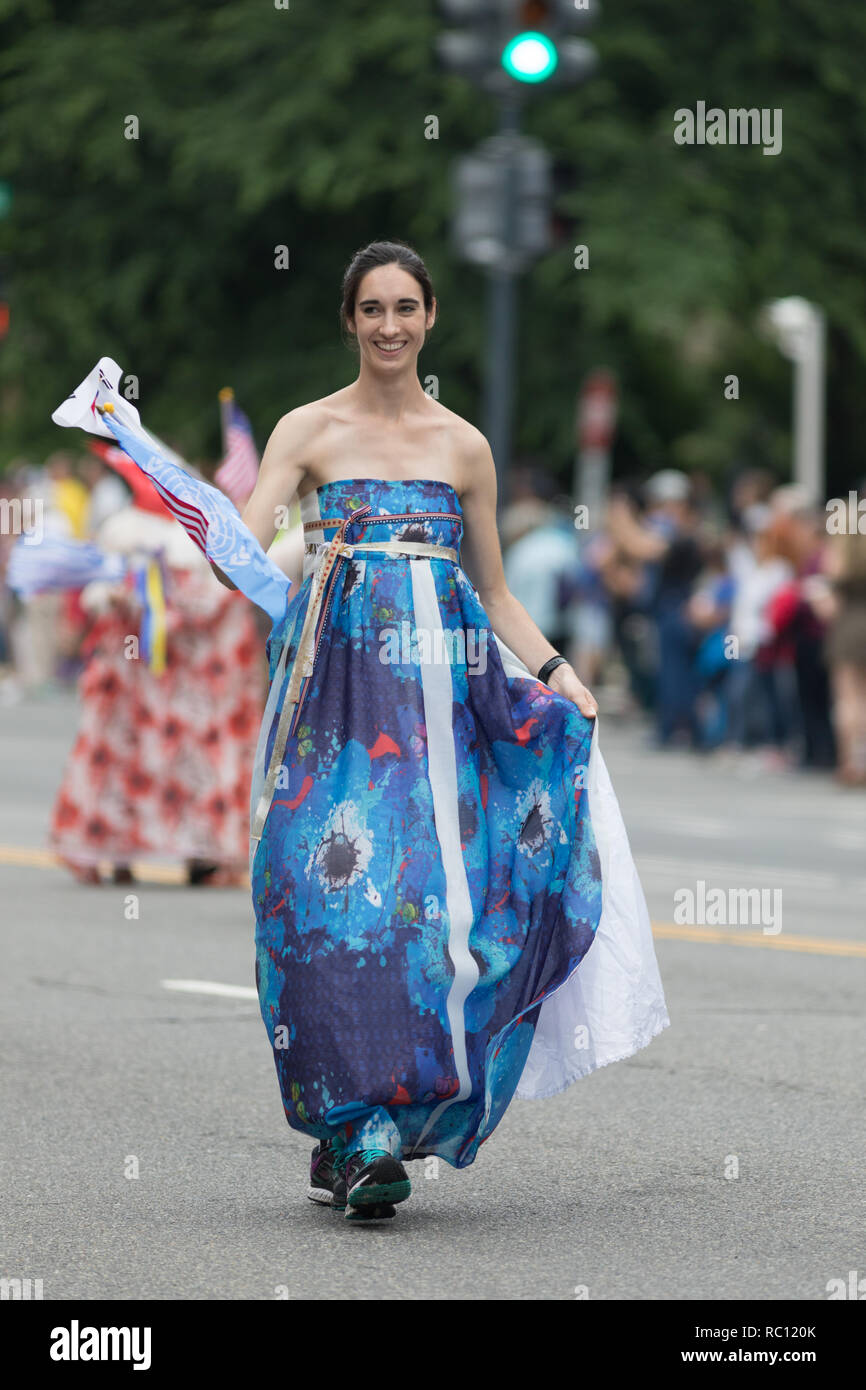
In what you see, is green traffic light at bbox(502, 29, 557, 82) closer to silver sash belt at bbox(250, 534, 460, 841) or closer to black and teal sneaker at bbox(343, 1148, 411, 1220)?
silver sash belt at bbox(250, 534, 460, 841)

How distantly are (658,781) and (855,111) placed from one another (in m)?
12.1

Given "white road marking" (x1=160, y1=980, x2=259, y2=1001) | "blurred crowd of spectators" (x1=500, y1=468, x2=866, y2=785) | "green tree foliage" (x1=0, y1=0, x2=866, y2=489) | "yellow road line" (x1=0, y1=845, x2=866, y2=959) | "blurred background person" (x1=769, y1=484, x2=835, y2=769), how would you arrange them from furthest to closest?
"green tree foliage" (x1=0, y1=0, x2=866, y2=489) → "blurred background person" (x1=769, y1=484, x2=835, y2=769) → "blurred crowd of spectators" (x1=500, y1=468, x2=866, y2=785) → "yellow road line" (x1=0, y1=845, x2=866, y2=959) → "white road marking" (x1=160, y1=980, x2=259, y2=1001)

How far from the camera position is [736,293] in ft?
86.0

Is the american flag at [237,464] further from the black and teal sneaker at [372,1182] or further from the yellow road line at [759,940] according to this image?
the black and teal sneaker at [372,1182]

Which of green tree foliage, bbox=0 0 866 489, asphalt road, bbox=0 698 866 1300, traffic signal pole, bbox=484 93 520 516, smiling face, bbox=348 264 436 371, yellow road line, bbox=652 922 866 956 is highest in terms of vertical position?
green tree foliage, bbox=0 0 866 489

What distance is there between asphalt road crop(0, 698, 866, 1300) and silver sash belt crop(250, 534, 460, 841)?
0.90m

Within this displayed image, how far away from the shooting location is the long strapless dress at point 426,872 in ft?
18.4

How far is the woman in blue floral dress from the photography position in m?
5.60

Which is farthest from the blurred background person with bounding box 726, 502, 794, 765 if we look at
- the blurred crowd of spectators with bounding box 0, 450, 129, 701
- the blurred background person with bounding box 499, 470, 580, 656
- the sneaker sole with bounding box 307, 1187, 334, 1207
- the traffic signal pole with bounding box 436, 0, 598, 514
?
the sneaker sole with bounding box 307, 1187, 334, 1207

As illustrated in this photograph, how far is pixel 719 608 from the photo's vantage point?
19.6m

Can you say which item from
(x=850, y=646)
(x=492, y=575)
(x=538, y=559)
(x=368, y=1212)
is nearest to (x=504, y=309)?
(x=850, y=646)

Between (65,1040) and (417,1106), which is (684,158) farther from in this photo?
(417,1106)
